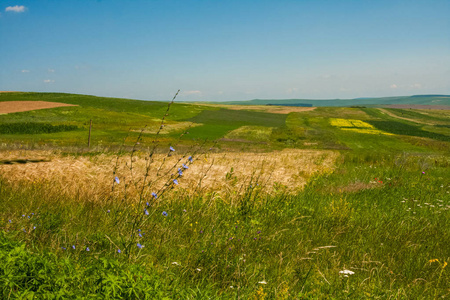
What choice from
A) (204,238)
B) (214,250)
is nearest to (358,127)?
(204,238)

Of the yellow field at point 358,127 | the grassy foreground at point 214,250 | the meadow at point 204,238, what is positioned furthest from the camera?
the yellow field at point 358,127

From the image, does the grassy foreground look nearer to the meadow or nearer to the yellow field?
the meadow

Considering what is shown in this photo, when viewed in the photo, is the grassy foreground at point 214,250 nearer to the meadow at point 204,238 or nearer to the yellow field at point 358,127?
the meadow at point 204,238

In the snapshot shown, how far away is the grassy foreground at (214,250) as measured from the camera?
2.30 meters

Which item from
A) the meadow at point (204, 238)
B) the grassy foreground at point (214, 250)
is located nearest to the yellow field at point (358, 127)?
the meadow at point (204, 238)

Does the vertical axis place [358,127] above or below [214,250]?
below

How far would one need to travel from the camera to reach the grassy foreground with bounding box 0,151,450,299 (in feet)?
7.56

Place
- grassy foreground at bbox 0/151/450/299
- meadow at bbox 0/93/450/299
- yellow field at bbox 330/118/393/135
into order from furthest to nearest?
yellow field at bbox 330/118/393/135 → meadow at bbox 0/93/450/299 → grassy foreground at bbox 0/151/450/299

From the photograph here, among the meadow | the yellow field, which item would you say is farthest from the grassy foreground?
the yellow field

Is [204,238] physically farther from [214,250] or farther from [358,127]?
[358,127]

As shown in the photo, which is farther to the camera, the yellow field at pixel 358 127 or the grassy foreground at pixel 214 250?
the yellow field at pixel 358 127

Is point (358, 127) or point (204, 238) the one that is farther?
point (358, 127)

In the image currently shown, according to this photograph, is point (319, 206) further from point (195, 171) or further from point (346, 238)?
point (195, 171)

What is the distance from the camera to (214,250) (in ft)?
12.6
